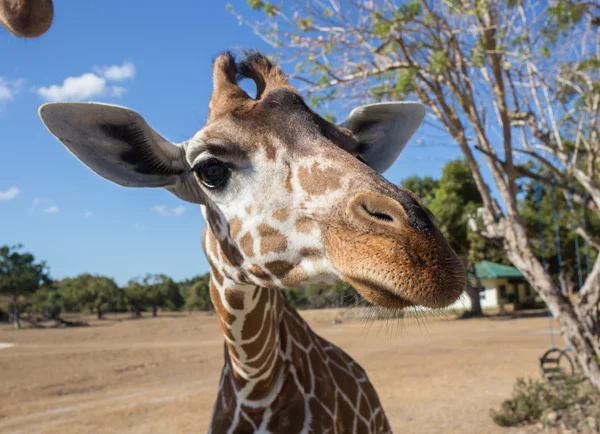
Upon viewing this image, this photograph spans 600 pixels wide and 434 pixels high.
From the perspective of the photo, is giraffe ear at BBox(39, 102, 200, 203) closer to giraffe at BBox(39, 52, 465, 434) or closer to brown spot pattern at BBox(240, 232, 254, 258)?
giraffe at BBox(39, 52, 465, 434)

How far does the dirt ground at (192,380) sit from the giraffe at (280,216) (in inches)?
Result: 24.7

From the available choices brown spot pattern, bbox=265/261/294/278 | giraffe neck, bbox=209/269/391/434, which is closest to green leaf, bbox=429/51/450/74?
giraffe neck, bbox=209/269/391/434

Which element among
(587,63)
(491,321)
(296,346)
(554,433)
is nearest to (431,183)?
(491,321)

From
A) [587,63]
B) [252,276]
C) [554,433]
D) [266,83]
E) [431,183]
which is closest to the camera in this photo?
[252,276]

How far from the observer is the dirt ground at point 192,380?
10242mm

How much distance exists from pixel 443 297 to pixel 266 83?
5.75 feet

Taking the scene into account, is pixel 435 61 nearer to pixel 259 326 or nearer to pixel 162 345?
pixel 259 326

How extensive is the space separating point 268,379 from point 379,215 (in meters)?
1.59

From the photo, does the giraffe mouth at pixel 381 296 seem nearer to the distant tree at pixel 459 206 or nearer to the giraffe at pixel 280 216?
the giraffe at pixel 280 216

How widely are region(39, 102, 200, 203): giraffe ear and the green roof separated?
127 feet

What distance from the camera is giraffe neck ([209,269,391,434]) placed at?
287 cm

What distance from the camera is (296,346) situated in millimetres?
3371

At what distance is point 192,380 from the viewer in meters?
15.2

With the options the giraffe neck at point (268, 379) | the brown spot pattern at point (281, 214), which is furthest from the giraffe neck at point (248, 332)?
the brown spot pattern at point (281, 214)
